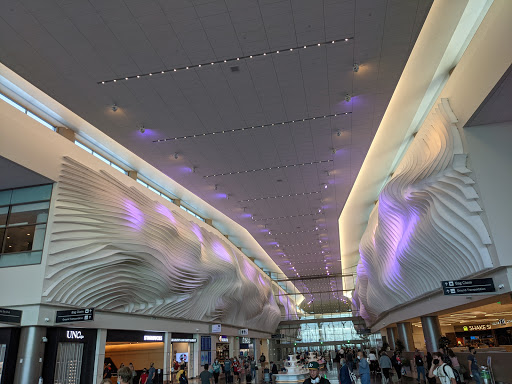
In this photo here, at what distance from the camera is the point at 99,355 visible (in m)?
14.1

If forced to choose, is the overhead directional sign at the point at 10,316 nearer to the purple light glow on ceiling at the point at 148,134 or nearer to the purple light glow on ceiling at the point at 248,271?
the purple light glow on ceiling at the point at 148,134

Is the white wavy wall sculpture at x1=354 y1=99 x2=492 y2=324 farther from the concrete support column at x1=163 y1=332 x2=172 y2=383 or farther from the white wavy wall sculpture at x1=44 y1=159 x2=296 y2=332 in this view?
the concrete support column at x1=163 y1=332 x2=172 y2=383

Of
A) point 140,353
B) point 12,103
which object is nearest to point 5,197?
point 12,103

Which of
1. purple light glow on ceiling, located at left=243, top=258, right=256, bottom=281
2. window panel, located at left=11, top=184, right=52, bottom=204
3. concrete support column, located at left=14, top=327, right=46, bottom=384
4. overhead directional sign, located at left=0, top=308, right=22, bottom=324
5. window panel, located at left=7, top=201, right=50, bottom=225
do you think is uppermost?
purple light glow on ceiling, located at left=243, top=258, right=256, bottom=281

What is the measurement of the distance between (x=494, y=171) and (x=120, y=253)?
1219cm

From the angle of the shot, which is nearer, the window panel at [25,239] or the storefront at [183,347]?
the window panel at [25,239]

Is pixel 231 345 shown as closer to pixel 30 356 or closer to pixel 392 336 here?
pixel 392 336

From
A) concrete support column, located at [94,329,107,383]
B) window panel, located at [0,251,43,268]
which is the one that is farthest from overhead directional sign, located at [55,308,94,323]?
concrete support column, located at [94,329,107,383]

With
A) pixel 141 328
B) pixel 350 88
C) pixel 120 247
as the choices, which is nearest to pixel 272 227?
pixel 141 328

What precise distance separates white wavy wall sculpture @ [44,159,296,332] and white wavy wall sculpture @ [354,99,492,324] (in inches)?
367

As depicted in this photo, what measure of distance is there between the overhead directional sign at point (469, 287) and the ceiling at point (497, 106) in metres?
4.26

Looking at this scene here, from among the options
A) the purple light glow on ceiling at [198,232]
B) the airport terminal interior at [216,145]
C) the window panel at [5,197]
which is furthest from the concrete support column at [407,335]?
the window panel at [5,197]

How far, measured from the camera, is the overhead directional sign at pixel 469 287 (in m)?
10.4

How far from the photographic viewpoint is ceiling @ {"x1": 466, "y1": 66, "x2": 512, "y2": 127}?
917 centimetres
